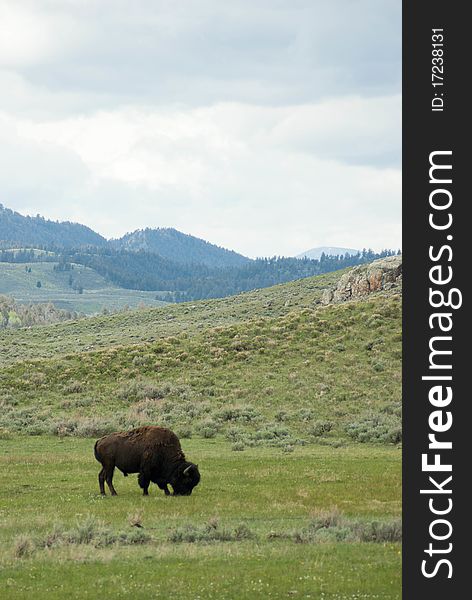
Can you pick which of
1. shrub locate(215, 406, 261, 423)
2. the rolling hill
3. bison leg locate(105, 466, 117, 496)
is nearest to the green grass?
bison leg locate(105, 466, 117, 496)

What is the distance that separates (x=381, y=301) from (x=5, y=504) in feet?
151

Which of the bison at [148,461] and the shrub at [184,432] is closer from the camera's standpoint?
the bison at [148,461]

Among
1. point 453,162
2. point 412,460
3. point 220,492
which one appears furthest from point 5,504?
point 453,162

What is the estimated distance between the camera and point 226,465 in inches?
1125

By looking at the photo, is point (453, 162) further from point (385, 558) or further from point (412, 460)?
point (385, 558)

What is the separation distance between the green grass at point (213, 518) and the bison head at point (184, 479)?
356 mm

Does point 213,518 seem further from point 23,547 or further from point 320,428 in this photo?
point 320,428

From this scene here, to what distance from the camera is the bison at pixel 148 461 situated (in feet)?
75.5

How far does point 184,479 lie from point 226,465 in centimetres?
567

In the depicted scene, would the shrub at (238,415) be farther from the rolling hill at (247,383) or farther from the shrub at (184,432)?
the shrub at (184,432)

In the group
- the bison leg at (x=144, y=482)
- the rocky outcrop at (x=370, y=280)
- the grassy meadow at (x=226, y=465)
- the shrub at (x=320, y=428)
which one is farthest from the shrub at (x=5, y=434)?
the rocky outcrop at (x=370, y=280)

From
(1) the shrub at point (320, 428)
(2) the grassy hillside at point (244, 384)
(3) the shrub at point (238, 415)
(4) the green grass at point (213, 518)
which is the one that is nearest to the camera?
(4) the green grass at point (213, 518)

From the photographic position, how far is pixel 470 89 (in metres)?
12.7

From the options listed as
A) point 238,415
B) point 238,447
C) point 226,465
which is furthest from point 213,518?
point 238,415
